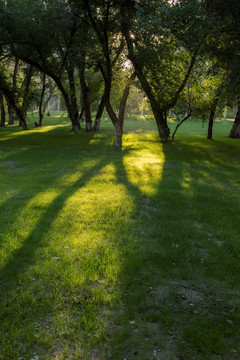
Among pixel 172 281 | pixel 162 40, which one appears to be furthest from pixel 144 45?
pixel 172 281

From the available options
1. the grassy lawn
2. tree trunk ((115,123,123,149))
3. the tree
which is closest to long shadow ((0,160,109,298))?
the grassy lawn

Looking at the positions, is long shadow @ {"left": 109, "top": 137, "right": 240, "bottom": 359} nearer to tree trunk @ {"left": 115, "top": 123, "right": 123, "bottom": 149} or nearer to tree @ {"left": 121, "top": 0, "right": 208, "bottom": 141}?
tree @ {"left": 121, "top": 0, "right": 208, "bottom": 141}

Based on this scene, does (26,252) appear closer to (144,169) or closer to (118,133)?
(144,169)

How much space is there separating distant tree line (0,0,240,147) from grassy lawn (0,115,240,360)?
9.15 metres

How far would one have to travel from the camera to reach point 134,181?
12.2 m

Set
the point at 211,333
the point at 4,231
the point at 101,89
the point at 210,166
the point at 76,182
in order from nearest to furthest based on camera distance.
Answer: the point at 211,333 → the point at 4,231 → the point at 76,182 → the point at 210,166 → the point at 101,89

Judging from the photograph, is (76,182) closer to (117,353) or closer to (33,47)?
(117,353)

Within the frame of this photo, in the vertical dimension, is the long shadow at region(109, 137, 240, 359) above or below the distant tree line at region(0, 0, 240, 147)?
below

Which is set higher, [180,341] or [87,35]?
[87,35]

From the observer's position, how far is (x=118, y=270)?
18.0 ft

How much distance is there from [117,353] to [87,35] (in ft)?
86.0

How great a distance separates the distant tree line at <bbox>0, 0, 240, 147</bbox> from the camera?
1529cm

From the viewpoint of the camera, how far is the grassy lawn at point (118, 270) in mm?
3914

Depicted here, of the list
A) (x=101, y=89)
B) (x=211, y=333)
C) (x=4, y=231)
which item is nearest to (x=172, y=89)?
(x=101, y=89)
